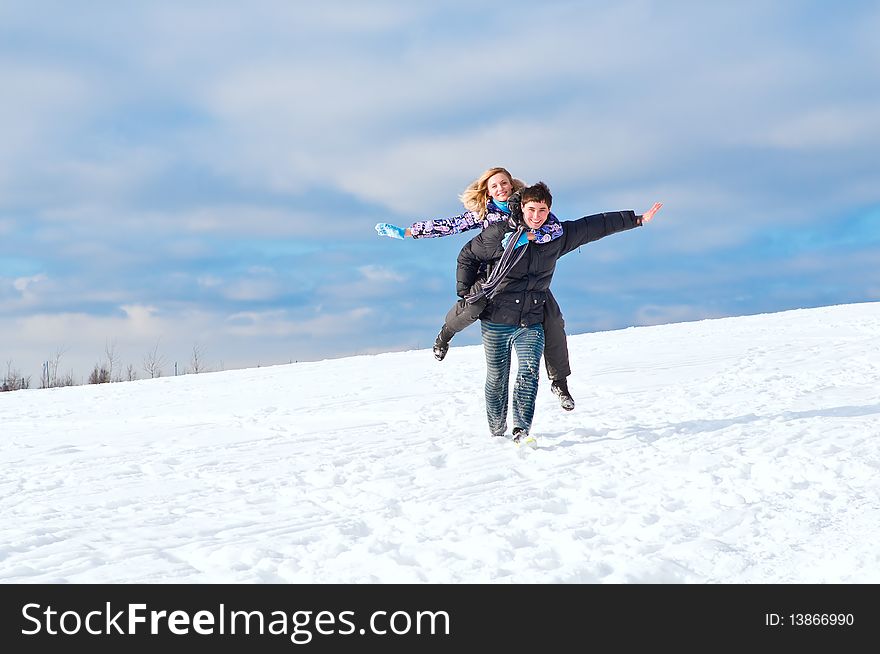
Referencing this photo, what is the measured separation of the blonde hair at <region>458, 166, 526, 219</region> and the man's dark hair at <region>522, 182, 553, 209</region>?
23cm

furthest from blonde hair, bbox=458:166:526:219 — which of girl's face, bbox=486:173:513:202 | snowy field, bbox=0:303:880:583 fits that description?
snowy field, bbox=0:303:880:583

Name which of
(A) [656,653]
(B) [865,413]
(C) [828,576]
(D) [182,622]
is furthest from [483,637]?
(B) [865,413]

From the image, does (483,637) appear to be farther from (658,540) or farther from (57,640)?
(57,640)

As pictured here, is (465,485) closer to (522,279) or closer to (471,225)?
(522,279)

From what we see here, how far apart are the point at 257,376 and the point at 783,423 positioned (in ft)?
32.9

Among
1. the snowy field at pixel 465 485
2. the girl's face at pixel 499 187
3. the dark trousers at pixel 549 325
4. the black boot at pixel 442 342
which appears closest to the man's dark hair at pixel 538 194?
the girl's face at pixel 499 187

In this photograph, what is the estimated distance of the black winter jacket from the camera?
654 centimetres

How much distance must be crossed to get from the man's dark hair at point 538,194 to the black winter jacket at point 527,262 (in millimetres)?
303

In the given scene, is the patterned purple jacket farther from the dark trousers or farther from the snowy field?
the snowy field

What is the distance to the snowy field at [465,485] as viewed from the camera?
3988 mm

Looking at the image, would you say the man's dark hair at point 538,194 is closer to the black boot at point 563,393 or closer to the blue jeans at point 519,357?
the blue jeans at point 519,357

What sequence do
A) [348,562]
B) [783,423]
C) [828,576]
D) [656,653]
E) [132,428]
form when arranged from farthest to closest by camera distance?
1. [132,428]
2. [783,423]
3. [348,562]
4. [828,576]
5. [656,653]

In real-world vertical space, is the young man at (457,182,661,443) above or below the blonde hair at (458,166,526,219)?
below

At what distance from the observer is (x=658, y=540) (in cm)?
423
